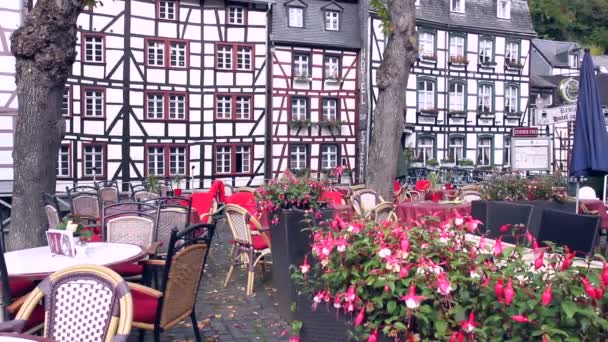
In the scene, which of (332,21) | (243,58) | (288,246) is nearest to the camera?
(288,246)

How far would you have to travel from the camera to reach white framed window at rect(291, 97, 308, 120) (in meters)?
25.1

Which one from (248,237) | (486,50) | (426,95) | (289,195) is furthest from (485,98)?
(289,195)

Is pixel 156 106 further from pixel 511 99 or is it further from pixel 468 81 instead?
pixel 511 99

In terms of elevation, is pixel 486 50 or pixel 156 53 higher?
pixel 486 50

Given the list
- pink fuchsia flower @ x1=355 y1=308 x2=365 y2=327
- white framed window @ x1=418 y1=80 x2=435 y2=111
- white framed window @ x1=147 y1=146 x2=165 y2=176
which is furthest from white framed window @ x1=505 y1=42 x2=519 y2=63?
pink fuchsia flower @ x1=355 y1=308 x2=365 y2=327

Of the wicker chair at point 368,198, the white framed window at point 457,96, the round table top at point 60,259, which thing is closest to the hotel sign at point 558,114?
the wicker chair at point 368,198

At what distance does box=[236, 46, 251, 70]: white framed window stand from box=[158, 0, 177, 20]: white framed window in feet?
9.07

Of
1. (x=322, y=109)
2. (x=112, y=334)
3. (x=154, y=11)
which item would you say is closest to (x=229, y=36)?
(x=154, y=11)

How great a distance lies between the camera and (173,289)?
3633 millimetres

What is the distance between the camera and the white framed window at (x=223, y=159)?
78.4 feet

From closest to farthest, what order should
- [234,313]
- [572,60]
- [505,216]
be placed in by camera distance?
1. [234,313]
2. [505,216]
3. [572,60]

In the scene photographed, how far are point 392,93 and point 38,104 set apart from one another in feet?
17.9

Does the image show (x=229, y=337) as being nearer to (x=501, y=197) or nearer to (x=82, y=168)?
(x=501, y=197)

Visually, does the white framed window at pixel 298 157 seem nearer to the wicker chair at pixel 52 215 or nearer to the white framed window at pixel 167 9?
the white framed window at pixel 167 9
